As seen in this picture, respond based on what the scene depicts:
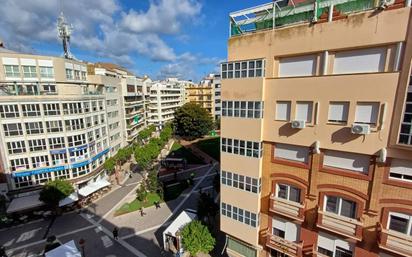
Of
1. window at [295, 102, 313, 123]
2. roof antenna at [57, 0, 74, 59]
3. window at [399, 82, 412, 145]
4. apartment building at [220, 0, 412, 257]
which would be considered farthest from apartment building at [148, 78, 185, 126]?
window at [399, 82, 412, 145]

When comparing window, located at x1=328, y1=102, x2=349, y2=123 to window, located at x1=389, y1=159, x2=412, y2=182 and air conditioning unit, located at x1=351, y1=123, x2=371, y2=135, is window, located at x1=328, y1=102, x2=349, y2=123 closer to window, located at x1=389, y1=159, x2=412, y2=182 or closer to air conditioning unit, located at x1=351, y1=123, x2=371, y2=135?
air conditioning unit, located at x1=351, y1=123, x2=371, y2=135

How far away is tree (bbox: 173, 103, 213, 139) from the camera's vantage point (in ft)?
240

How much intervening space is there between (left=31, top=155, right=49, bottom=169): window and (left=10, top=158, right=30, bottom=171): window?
0.84m

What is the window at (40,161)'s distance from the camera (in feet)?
108

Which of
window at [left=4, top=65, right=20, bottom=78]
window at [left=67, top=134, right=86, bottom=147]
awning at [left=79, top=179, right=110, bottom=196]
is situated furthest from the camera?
window at [left=67, top=134, right=86, bottom=147]

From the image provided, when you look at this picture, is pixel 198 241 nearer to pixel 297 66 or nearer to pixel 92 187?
pixel 297 66

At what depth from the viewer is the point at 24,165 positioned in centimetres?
3259

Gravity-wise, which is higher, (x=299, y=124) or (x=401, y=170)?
(x=299, y=124)

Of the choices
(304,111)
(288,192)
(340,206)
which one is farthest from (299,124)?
(340,206)

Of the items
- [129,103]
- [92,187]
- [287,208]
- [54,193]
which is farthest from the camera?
[129,103]

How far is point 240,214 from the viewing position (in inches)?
643

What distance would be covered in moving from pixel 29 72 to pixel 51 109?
6.29m

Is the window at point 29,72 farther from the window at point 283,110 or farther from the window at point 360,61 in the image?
the window at point 360,61

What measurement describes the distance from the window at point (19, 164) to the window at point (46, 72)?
12.9 metres
